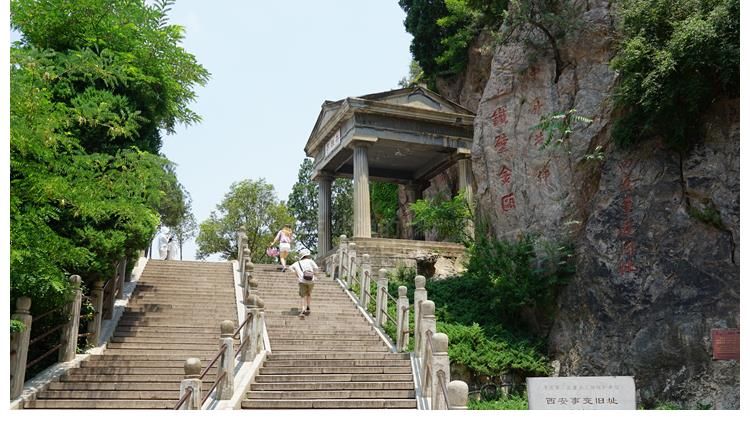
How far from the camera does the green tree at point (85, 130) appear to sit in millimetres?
7527

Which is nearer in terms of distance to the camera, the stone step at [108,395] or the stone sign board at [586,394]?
the stone sign board at [586,394]

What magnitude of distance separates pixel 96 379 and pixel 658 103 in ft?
30.9

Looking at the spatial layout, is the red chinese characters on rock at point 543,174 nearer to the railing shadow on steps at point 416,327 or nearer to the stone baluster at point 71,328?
the railing shadow on steps at point 416,327

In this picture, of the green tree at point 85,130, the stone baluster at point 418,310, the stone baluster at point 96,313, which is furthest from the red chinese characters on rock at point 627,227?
the stone baluster at point 96,313

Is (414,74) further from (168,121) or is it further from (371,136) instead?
(168,121)

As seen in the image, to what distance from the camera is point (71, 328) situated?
30.8 ft

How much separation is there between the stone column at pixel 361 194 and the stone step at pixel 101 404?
1025 centimetres

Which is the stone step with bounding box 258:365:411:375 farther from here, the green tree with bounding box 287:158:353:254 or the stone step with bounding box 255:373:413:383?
the green tree with bounding box 287:158:353:254

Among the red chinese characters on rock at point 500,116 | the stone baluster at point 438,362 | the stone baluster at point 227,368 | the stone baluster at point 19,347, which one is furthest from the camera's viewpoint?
the red chinese characters on rock at point 500,116

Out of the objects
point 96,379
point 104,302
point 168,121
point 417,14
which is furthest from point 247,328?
point 417,14

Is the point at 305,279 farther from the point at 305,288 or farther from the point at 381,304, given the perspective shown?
the point at 381,304

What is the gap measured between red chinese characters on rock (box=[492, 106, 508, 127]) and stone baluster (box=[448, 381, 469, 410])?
8723 mm

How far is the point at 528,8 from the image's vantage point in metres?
13.3

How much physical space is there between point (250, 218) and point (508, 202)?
1742 centimetres
